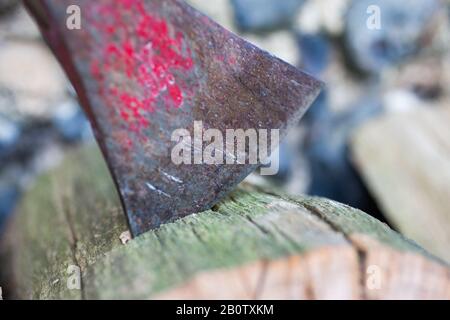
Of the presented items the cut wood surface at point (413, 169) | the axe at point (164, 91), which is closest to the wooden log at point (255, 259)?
the axe at point (164, 91)

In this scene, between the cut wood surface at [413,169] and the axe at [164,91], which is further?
the cut wood surface at [413,169]

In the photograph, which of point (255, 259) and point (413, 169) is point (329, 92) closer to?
point (413, 169)

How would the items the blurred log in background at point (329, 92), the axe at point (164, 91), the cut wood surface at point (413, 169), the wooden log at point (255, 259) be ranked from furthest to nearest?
the blurred log in background at point (329, 92) → the cut wood surface at point (413, 169) → the axe at point (164, 91) → the wooden log at point (255, 259)

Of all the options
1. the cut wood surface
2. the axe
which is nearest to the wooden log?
the axe

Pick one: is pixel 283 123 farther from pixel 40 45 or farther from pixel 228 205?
pixel 40 45

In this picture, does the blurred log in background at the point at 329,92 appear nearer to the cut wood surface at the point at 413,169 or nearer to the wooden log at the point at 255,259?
the cut wood surface at the point at 413,169

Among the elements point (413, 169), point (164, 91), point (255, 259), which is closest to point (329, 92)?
point (413, 169)
